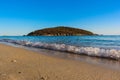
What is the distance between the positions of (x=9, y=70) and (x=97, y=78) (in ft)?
10.3

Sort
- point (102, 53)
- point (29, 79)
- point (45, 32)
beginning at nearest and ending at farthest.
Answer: point (29, 79) < point (102, 53) < point (45, 32)

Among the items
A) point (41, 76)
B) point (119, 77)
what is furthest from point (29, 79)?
point (119, 77)

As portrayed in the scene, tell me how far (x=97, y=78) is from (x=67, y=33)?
156804 mm

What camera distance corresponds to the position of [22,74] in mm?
6266

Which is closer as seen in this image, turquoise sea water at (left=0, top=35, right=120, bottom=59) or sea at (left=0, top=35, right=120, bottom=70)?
sea at (left=0, top=35, right=120, bottom=70)

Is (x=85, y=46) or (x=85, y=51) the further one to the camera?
(x=85, y=46)

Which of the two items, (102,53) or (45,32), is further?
(45,32)

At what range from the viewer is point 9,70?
22.5 feet

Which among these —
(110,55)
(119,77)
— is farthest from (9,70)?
(110,55)

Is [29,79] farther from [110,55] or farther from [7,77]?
[110,55]

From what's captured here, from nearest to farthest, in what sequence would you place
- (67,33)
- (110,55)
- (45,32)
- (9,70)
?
1. (9,70)
2. (110,55)
3. (67,33)
4. (45,32)

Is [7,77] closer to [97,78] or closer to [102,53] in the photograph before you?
[97,78]

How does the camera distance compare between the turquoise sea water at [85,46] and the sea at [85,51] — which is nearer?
the sea at [85,51]

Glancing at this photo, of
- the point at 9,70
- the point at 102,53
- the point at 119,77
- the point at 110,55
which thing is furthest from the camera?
the point at 102,53
